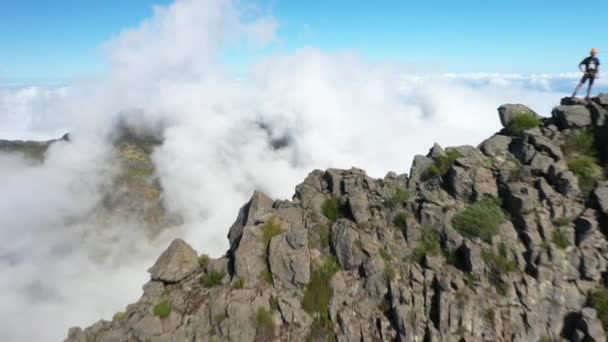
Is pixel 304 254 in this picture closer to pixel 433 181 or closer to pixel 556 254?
pixel 433 181

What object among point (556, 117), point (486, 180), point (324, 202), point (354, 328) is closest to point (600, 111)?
point (556, 117)

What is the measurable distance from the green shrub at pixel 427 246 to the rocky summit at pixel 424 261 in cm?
7

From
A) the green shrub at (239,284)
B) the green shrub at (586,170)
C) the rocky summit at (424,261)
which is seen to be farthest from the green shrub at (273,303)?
the green shrub at (586,170)

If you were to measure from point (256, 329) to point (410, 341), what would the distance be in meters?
8.94

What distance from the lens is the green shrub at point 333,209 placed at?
26328 mm

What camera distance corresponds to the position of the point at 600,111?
2636 centimetres

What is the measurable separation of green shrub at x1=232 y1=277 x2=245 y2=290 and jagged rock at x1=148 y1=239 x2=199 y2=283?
12.0 feet

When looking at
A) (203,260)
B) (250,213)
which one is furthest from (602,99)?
(203,260)

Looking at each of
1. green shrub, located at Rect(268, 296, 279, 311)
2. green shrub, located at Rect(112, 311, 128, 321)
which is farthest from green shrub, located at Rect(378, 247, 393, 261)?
green shrub, located at Rect(112, 311, 128, 321)

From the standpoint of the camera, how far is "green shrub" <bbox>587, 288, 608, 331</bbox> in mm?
18547

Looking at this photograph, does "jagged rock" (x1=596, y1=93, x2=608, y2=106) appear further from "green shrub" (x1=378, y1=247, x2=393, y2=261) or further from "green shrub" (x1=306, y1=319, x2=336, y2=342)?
"green shrub" (x1=306, y1=319, x2=336, y2=342)

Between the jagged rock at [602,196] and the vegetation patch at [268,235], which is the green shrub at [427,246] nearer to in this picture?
the vegetation patch at [268,235]

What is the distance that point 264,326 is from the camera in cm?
2097

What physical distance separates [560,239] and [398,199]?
9.94 m
